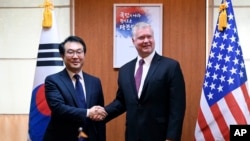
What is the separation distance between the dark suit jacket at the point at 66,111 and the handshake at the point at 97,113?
39 mm

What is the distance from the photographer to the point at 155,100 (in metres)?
2.80

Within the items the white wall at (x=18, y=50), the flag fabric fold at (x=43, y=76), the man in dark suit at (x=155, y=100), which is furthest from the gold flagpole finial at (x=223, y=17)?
the white wall at (x=18, y=50)

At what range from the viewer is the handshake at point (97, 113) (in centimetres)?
275

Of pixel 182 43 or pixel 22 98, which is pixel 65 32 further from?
pixel 182 43

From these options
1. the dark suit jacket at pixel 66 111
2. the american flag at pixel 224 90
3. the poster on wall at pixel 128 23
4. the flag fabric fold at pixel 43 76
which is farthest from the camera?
the poster on wall at pixel 128 23

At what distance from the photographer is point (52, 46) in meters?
3.50

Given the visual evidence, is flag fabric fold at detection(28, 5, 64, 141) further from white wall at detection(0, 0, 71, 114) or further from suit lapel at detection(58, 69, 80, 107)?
suit lapel at detection(58, 69, 80, 107)

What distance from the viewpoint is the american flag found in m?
3.20

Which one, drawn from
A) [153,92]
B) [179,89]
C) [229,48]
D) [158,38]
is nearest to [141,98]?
[153,92]

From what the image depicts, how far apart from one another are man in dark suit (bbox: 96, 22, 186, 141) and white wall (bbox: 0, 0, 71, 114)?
1401 mm

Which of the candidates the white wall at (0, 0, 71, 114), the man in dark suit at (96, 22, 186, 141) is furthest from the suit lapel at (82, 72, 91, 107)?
the white wall at (0, 0, 71, 114)

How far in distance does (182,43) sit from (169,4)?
398 millimetres

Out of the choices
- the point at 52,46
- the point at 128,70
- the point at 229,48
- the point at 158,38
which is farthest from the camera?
the point at 158,38

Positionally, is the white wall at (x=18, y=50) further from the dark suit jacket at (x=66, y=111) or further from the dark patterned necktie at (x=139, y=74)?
the dark patterned necktie at (x=139, y=74)
